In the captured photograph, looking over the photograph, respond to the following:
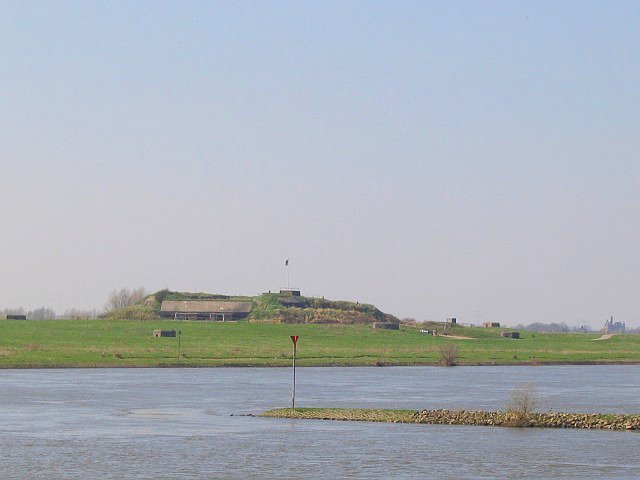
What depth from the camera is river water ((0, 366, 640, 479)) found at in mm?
38250

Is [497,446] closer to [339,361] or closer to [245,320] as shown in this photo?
[339,361]

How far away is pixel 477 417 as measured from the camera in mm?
Answer: 51781

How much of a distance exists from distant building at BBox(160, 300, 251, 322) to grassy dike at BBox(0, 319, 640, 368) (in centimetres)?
2506

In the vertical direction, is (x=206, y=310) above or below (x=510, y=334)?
above

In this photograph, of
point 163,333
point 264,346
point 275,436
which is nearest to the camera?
point 275,436

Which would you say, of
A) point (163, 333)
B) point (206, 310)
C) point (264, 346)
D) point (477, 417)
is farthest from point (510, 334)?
point (477, 417)

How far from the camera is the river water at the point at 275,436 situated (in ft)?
125

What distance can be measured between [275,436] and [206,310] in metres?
151

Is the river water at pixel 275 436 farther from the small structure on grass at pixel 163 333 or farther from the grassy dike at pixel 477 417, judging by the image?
the small structure on grass at pixel 163 333

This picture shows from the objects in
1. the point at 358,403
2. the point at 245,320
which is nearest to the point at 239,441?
the point at 358,403

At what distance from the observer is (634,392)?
74.0 meters

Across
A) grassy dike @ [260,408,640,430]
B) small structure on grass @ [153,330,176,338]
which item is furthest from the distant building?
grassy dike @ [260,408,640,430]

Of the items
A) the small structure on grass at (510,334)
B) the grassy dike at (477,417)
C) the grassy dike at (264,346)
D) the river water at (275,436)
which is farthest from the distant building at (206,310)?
the grassy dike at (477,417)

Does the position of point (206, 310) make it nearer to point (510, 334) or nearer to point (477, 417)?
point (510, 334)
